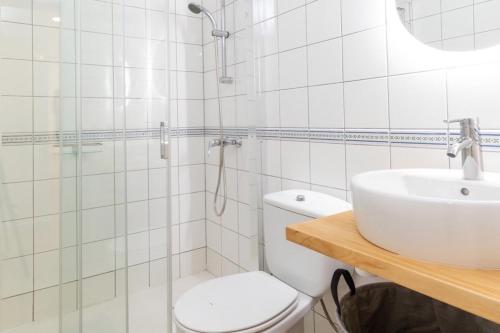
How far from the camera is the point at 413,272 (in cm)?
59

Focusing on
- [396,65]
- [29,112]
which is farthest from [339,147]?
[29,112]

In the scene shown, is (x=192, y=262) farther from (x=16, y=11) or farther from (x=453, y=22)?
(x=453, y=22)

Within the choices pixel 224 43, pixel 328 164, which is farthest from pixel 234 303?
pixel 224 43

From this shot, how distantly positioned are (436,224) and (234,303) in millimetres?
844

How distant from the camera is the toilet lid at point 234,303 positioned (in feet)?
3.54

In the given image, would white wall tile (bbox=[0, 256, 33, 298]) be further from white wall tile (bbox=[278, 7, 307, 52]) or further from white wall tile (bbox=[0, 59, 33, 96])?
white wall tile (bbox=[278, 7, 307, 52])

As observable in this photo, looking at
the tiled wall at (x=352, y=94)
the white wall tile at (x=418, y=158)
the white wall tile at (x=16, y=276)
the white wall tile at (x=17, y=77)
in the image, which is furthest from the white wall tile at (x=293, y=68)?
the white wall tile at (x=16, y=276)

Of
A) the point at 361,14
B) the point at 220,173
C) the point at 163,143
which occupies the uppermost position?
the point at 361,14

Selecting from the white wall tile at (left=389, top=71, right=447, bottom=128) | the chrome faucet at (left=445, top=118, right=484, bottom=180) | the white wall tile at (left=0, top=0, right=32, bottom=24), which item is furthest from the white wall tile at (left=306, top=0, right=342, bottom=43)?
the white wall tile at (left=0, top=0, right=32, bottom=24)

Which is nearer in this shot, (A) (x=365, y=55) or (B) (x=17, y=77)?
(A) (x=365, y=55)

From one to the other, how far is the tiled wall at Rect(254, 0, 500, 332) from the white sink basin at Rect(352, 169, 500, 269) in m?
0.29

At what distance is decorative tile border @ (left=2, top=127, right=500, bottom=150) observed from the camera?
3.28ft

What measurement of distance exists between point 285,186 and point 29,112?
4.65 ft

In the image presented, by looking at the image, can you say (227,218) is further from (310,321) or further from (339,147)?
(339,147)
